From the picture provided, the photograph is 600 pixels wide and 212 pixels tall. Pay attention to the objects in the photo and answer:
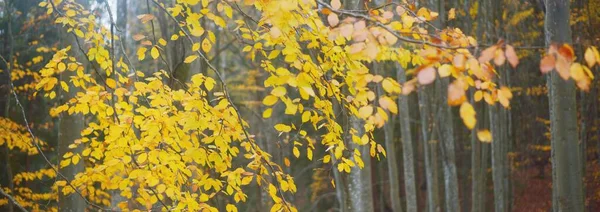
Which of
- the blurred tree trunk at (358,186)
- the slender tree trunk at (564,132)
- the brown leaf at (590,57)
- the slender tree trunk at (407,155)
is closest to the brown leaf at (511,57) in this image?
the brown leaf at (590,57)

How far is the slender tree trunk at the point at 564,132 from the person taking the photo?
16.8 ft

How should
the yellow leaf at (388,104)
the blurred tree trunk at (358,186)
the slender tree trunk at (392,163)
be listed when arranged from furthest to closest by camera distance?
the slender tree trunk at (392,163), the blurred tree trunk at (358,186), the yellow leaf at (388,104)

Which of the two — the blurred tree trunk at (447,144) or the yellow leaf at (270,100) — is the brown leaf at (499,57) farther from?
the blurred tree trunk at (447,144)

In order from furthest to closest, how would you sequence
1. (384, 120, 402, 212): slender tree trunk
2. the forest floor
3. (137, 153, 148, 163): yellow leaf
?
the forest floor < (384, 120, 402, 212): slender tree trunk < (137, 153, 148, 163): yellow leaf

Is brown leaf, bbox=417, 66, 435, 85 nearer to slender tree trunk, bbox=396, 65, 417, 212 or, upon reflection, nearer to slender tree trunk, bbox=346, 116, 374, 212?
slender tree trunk, bbox=346, 116, 374, 212

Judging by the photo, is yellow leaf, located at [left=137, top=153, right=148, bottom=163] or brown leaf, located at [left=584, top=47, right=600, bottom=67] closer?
brown leaf, located at [left=584, top=47, right=600, bottom=67]

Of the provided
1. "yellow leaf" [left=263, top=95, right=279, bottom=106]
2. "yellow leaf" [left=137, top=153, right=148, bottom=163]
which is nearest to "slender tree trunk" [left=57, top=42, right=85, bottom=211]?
"yellow leaf" [left=137, top=153, right=148, bottom=163]

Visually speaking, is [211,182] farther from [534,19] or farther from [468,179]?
[468,179]

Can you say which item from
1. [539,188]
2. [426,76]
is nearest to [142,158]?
[426,76]

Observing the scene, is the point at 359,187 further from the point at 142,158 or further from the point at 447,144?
the point at 142,158

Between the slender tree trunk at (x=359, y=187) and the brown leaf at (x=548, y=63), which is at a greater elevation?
the brown leaf at (x=548, y=63)

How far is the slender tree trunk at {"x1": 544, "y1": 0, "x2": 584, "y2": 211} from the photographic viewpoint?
16.8ft

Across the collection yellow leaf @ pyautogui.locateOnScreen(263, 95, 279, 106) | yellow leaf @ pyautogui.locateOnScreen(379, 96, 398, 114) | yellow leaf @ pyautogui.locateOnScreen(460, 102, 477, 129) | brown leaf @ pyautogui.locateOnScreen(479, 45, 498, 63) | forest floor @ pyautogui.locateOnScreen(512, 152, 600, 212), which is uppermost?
brown leaf @ pyautogui.locateOnScreen(479, 45, 498, 63)

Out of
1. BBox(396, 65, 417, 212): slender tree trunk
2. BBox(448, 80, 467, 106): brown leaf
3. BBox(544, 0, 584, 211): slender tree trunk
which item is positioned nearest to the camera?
BBox(448, 80, 467, 106): brown leaf
